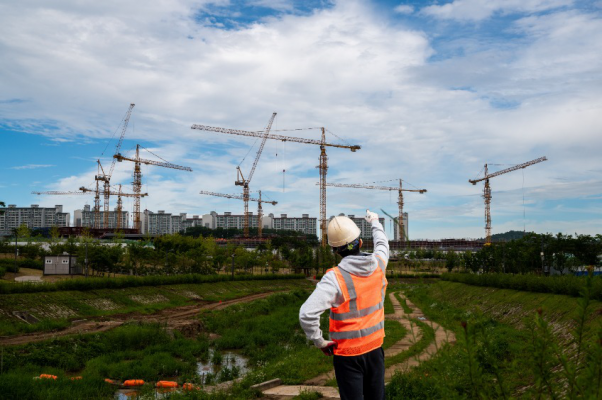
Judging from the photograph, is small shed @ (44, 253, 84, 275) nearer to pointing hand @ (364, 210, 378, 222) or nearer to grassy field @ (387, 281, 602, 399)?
grassy field @ (387, 281, 602, 399)

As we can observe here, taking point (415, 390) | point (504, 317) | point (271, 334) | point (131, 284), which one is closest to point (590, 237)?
point (504, 317)

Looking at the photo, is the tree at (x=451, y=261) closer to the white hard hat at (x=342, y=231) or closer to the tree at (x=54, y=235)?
the tree at (x=54, y=235)

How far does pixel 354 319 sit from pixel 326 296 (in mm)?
405

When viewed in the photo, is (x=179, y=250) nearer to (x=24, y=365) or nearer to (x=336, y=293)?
(x=24, y=365)

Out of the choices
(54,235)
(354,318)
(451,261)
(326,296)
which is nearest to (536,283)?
(354,318)

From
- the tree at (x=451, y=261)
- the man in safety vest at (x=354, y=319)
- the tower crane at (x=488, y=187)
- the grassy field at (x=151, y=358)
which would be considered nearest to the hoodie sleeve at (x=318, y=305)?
the man in safety vest at (x=354, y=319)

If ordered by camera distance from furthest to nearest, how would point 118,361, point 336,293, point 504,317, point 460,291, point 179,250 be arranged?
point 179,250
point 460,291
point 504,317
point 118,361
point 336,293

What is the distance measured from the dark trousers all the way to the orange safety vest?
68 mm

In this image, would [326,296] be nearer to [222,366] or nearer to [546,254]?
[222,366]

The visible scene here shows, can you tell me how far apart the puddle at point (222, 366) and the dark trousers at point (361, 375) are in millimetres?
8164

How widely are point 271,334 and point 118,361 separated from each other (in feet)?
21.6

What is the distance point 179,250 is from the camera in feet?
191

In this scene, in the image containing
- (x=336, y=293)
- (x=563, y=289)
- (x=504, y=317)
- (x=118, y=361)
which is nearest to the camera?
(x=336, y=293)

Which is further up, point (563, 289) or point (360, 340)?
point (360, 340)
